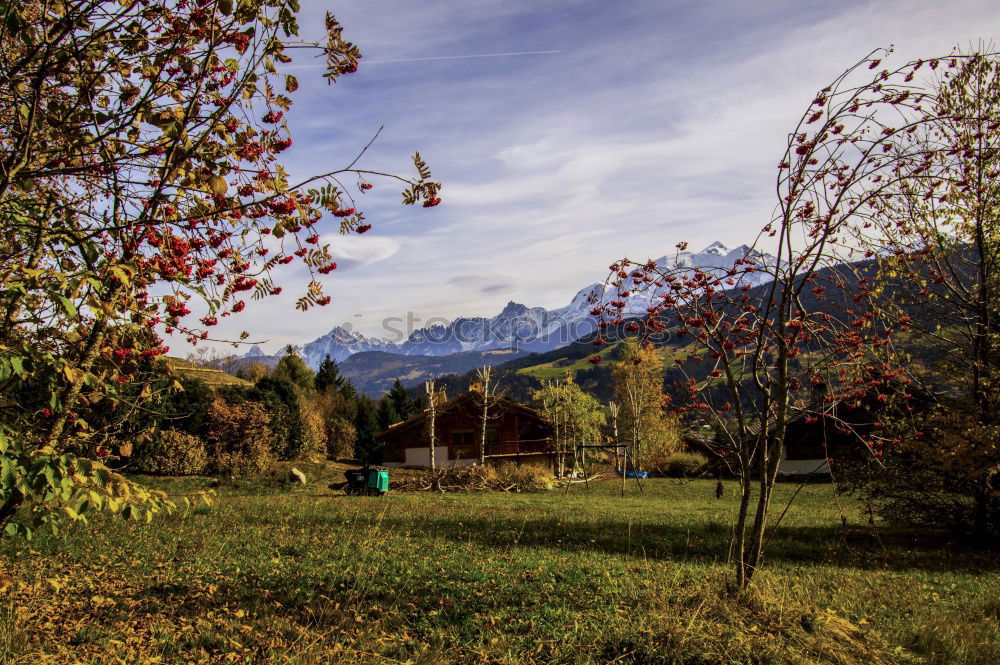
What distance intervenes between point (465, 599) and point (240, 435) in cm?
2608

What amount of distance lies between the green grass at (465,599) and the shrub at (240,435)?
15.4 m

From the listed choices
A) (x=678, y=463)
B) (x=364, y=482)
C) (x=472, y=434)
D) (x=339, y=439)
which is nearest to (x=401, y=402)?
(x=339, y=439)

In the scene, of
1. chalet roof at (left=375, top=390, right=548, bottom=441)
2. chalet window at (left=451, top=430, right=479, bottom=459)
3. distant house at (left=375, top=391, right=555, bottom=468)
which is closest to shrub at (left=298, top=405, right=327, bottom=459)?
chalet roof at (left=375, top=390, right=548, bottom=441)

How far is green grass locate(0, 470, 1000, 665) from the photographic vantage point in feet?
16.8

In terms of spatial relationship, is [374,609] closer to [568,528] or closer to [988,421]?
[568,528]

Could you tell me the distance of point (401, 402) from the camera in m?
63.2

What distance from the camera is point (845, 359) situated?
668 cm

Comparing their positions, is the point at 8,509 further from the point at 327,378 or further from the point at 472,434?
the point at 327,378

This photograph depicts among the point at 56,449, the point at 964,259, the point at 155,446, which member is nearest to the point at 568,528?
the point at 964,259

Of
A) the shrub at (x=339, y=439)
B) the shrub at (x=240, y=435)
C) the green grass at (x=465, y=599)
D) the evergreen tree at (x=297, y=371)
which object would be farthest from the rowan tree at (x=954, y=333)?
the evergreen tree at (x=297, y=371)

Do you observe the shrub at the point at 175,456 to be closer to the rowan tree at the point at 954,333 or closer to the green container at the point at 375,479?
the green container at the point at 375,479

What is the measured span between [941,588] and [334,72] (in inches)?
411

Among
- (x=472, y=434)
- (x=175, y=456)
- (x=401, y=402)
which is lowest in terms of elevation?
(x=472, y=434)

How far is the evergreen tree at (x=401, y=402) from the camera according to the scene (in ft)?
204
